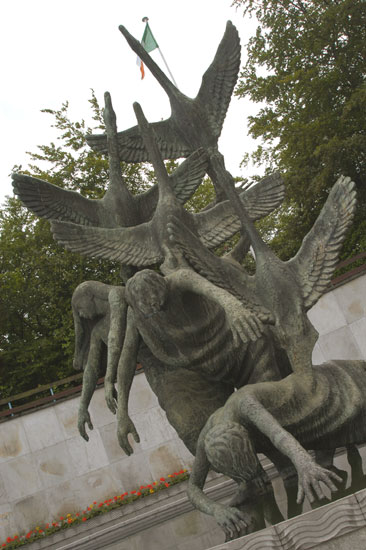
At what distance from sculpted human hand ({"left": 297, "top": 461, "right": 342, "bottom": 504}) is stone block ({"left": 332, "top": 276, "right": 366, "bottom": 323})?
20.2 feet

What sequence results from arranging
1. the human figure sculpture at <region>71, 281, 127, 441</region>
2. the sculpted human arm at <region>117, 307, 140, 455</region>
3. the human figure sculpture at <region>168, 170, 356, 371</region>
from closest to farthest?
the human figure sculpture at <region>168, 170, 356, 371</region>, the sculpted human arm at <region>117, 307, 140, 455</region>, the human figure sculpture at <region>71, 281, 127, 441</region>


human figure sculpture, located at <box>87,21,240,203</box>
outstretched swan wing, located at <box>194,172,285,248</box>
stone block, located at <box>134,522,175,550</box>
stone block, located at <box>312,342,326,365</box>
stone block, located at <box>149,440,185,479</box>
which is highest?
human figure sculpture, located at <box>87,21,240,203</box>

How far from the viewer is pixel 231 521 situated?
3580mm

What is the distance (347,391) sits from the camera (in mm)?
4023

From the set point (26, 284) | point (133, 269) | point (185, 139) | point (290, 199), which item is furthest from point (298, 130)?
point (133, 269)

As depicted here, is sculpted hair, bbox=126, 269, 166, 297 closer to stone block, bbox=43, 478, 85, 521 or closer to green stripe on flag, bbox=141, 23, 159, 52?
stone block, bbox=43, 478, 85, 521

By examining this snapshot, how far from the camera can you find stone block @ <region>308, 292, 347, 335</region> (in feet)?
30.4

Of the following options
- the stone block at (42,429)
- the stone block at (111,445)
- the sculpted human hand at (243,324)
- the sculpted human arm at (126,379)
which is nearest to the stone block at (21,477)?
the stone block at (42,429)

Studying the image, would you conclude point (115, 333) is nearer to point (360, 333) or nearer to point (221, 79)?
point (221, 79)

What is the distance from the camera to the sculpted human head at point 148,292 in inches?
165

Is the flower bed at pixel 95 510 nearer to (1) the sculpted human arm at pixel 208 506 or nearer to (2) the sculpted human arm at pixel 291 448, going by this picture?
(1) the sculpted human arm at pixel 208 506

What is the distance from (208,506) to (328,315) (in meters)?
5.95

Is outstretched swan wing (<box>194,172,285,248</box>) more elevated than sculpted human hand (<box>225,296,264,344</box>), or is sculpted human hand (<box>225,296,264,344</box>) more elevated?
outstretched swan wing (<box>194,172,285,248</box>)

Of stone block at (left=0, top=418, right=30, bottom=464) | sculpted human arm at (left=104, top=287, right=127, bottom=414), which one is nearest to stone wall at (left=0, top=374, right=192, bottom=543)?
stone block at (left=0, top=418, right=30, bottom=464)
